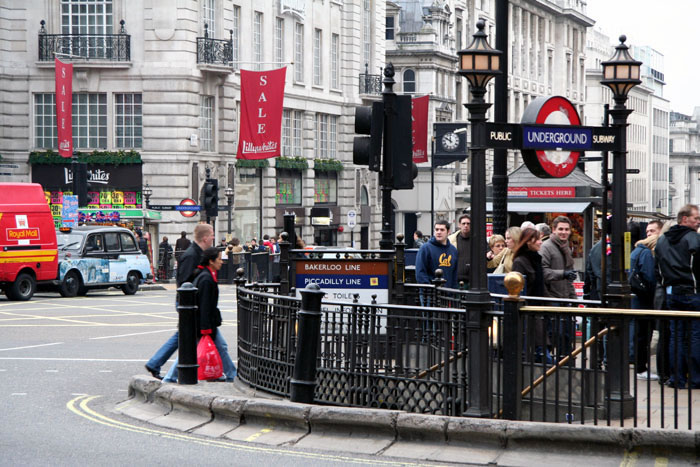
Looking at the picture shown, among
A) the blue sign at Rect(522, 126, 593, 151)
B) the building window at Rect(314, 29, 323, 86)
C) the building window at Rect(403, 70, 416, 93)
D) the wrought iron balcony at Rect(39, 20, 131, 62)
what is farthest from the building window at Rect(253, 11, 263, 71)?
the blue sign at Rect(522, 126, 593, 151)

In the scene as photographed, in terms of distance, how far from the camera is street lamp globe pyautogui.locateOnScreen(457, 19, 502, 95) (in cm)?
924

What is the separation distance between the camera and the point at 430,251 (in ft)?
48.6

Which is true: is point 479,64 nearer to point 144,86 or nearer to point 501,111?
point 501,111

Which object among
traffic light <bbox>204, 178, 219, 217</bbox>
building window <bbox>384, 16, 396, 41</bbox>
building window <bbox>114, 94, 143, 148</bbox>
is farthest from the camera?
building window <bbox>384, 16, 396, 41</bbox>

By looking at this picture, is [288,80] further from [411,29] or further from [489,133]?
[489,133]

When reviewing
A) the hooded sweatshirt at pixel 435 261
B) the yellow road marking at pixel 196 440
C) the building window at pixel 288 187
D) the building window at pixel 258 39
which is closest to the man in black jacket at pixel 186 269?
the yellow road marking at pixel 196 440

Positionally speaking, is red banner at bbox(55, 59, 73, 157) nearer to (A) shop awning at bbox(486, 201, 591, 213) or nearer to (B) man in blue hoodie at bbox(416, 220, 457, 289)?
(A) shop awning at bbox(486, 201, 591, 213)

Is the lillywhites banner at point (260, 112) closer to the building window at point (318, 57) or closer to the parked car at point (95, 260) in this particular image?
the parked car at point (95, 260)

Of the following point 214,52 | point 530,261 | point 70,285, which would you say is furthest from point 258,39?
point 530,261

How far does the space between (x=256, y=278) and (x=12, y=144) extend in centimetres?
1184

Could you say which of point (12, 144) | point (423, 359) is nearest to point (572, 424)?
point (423, 359)

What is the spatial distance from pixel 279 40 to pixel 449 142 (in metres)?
8.73

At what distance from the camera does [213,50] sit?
41906mm

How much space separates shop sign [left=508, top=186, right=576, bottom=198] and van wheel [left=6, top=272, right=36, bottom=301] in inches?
473
